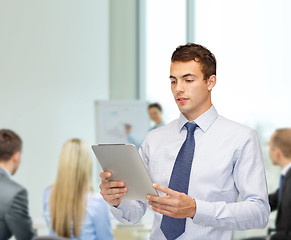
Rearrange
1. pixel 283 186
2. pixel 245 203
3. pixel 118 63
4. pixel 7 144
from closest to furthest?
pixel 245 203, pixel 7 144, pixel 283 186, pixel 118 63

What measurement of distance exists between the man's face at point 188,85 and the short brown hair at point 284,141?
310cm

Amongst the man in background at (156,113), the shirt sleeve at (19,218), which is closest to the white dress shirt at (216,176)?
the shirt sleeve at (19,218)

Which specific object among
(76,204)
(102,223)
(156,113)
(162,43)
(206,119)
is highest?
(162,43)

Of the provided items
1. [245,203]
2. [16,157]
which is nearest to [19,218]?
[16,157]

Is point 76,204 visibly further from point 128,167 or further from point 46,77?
point 46,77

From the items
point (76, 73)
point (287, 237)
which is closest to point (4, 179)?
point (287, 237)

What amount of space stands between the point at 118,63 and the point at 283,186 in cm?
443

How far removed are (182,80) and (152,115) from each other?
528 centimetres

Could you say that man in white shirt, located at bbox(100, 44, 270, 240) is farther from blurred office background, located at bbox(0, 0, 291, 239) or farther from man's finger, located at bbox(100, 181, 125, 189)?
blurred office background, located at bbox(0, 0, 291, 239)

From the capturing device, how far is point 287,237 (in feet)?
14.6

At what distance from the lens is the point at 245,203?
2082mm

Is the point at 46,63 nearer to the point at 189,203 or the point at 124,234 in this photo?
the point at 124,234

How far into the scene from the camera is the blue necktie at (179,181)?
2.21m

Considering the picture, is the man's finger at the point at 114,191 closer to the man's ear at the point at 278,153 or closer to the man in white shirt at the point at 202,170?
the man in white shirt at the point at 202,170
